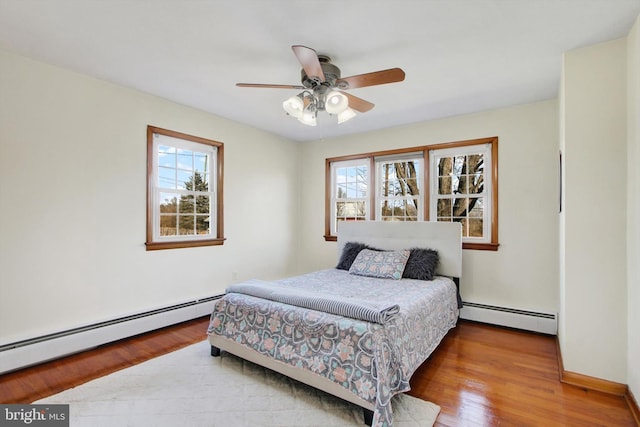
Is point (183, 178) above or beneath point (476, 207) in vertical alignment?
above

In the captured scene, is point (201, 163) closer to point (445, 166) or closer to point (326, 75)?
point (326, 75)

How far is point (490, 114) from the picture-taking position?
369cm

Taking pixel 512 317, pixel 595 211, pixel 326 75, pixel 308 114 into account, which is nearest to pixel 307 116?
pixel 308 114

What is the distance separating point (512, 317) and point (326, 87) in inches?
125

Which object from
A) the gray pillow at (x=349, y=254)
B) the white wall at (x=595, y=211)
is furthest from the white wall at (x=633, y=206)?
the gray pillow at (x=349, y=254)

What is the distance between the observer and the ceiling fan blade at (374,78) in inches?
80.1

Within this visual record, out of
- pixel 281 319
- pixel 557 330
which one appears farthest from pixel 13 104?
pixel 557 330

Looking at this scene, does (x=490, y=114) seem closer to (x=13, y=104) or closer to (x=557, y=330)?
(x=557, y=330)

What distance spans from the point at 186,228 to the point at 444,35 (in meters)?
3.27

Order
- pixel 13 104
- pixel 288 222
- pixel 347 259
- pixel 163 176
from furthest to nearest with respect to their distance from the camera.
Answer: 1. pixel 288 222
2. pixel 347 259
3. pixel 163 176
4. pixel 13 104

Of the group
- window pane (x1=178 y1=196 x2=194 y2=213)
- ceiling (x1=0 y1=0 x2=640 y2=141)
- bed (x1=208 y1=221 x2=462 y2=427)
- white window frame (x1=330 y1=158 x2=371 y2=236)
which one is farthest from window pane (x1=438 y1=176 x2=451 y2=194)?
window pane (x1=178 y1=196 x2=194 y2=213)

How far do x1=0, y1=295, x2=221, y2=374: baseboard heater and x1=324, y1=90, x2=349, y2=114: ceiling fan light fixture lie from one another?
278 cm

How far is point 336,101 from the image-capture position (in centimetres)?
226

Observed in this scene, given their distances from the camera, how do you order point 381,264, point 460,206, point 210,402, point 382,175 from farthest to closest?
point 382,175 < point 460,206 < point 381,264 < point 210,402
